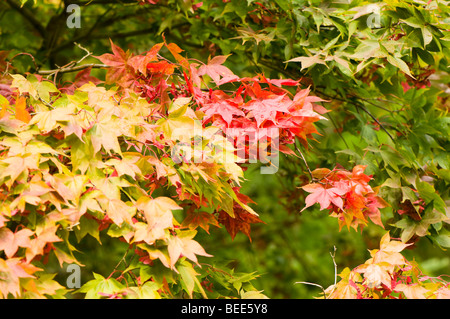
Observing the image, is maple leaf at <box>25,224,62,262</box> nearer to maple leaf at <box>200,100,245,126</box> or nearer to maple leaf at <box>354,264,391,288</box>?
maple leaf at <box>200,100,245,126</box>

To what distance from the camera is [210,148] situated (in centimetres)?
160

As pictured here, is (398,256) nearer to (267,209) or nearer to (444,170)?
(444,170)

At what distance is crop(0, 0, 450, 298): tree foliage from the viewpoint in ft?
4.56

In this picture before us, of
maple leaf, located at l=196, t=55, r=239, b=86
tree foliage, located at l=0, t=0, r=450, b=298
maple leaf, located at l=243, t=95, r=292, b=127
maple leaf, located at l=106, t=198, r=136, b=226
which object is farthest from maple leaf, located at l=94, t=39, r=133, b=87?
maple leaf, located at l=106, t=198, r=136, b=226

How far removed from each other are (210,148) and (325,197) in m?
0.53

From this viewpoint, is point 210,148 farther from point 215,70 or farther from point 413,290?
point 413,290

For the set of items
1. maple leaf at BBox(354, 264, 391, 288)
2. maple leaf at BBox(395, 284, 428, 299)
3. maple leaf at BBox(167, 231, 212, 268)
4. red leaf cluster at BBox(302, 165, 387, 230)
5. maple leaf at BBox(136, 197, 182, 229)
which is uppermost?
maple leaf at BBox(136, 197, 182, 229)

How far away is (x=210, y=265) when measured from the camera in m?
2.03

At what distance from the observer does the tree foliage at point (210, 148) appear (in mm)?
1389

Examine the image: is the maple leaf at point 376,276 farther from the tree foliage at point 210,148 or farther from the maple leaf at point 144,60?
the maple leaf at point 144,60

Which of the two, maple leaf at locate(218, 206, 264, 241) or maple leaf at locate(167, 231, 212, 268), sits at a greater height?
maple leaf at locate(167, 231, 212, 268)

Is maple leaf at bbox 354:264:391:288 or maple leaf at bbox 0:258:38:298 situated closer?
maple leaf at bbox 0:258:38:298

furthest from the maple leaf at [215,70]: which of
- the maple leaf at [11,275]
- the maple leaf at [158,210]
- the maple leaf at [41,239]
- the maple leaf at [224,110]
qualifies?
the maple leaf at [11,275]

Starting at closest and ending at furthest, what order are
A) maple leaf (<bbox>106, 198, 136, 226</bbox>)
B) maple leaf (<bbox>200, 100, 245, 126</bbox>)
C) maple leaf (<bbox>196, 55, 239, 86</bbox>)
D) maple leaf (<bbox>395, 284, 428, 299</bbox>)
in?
maple leaf (<bbox>106, 198, 136, 226</bbox>) < maple leaf (<bbox>395, 284, 428, 299</bbox>) < maple leaf (<bbox>200, 100, 245, 126</bbox>) < maple leaf (<bbox>196, 55, 239, 86</bbox>)
